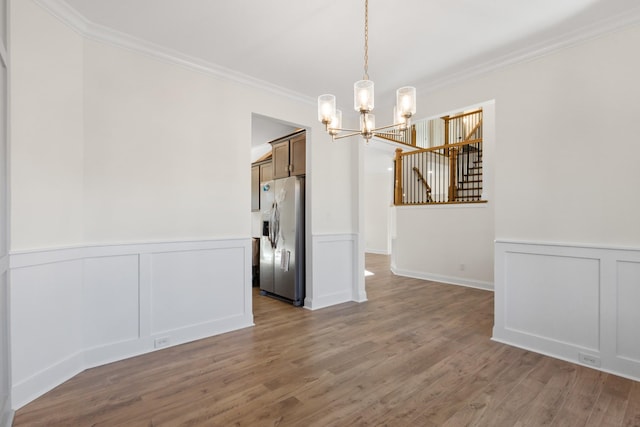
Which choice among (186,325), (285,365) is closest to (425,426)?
(285,365)

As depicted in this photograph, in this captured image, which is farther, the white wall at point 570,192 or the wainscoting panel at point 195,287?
the wainscoting panel at point 195,287

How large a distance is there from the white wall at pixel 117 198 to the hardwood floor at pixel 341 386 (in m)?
0.31

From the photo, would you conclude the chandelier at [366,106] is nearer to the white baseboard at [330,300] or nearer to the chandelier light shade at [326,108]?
the chandelier light shade at [326,108]

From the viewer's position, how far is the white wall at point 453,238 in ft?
17.3

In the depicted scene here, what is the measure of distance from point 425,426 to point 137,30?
3535 mm

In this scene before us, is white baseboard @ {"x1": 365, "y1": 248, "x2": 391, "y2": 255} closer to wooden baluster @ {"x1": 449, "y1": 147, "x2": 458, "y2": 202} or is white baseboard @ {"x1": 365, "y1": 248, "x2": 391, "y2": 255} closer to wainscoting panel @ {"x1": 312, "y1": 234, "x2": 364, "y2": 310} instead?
wooden baluster @ {"x1": 449, "y1": 147, "x2": 458, "y2": 202}

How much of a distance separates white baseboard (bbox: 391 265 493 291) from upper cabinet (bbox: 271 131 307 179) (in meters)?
3.34

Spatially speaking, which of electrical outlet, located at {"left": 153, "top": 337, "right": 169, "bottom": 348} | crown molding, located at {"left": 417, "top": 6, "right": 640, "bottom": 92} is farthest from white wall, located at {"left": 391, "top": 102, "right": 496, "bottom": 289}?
electrical outlet, located at {"left": 153, "top": 337, "right": 169, "bottom": 348}

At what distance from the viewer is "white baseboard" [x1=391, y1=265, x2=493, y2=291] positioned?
205 inches

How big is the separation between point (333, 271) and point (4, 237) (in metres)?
3.28

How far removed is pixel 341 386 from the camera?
221cm

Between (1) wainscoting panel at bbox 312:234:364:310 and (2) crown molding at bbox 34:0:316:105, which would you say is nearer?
(2) crown molding at bbox 34:0:316:105

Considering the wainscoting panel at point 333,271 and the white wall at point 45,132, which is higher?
the white wall at point 45,132

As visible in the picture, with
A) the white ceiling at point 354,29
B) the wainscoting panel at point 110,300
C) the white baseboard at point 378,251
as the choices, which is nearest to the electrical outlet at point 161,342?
the wainscoting panel at point 110,300
